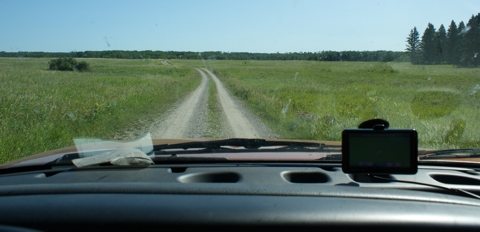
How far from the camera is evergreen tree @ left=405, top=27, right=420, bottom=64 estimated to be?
33.3ft

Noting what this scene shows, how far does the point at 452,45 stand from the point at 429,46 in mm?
723

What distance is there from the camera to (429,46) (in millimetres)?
13125

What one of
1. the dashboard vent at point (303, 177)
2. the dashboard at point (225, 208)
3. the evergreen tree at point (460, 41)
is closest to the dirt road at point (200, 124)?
the evergreen tree at point (460, 41)

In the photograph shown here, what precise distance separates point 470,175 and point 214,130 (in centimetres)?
671

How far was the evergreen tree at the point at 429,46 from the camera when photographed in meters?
11.6

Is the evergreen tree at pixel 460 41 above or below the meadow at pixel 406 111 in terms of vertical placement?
above

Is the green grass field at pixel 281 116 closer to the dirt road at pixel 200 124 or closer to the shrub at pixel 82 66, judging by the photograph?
the dirt road at pixel 200 124

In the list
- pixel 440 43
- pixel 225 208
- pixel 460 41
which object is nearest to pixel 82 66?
pixel 440 43

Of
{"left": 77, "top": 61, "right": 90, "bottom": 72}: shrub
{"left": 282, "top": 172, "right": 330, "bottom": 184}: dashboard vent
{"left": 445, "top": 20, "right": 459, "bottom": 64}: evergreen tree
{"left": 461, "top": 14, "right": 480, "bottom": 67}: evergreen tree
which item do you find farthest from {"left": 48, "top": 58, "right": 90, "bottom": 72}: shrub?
{"left": 282, "top": 172, "right": 330, "bottom": 184}: dashboard vent

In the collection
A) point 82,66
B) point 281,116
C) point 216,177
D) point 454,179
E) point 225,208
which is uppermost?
point 82,66

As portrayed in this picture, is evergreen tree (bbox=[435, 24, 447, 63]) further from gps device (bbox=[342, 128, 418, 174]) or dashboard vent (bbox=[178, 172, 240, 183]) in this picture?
dashboard vent (bbox=[178, 172, 240, 183])

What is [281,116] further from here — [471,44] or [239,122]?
[471,44]

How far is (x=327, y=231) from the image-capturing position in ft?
4.83

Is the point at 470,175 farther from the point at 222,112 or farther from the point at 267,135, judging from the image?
the point at 222,112
